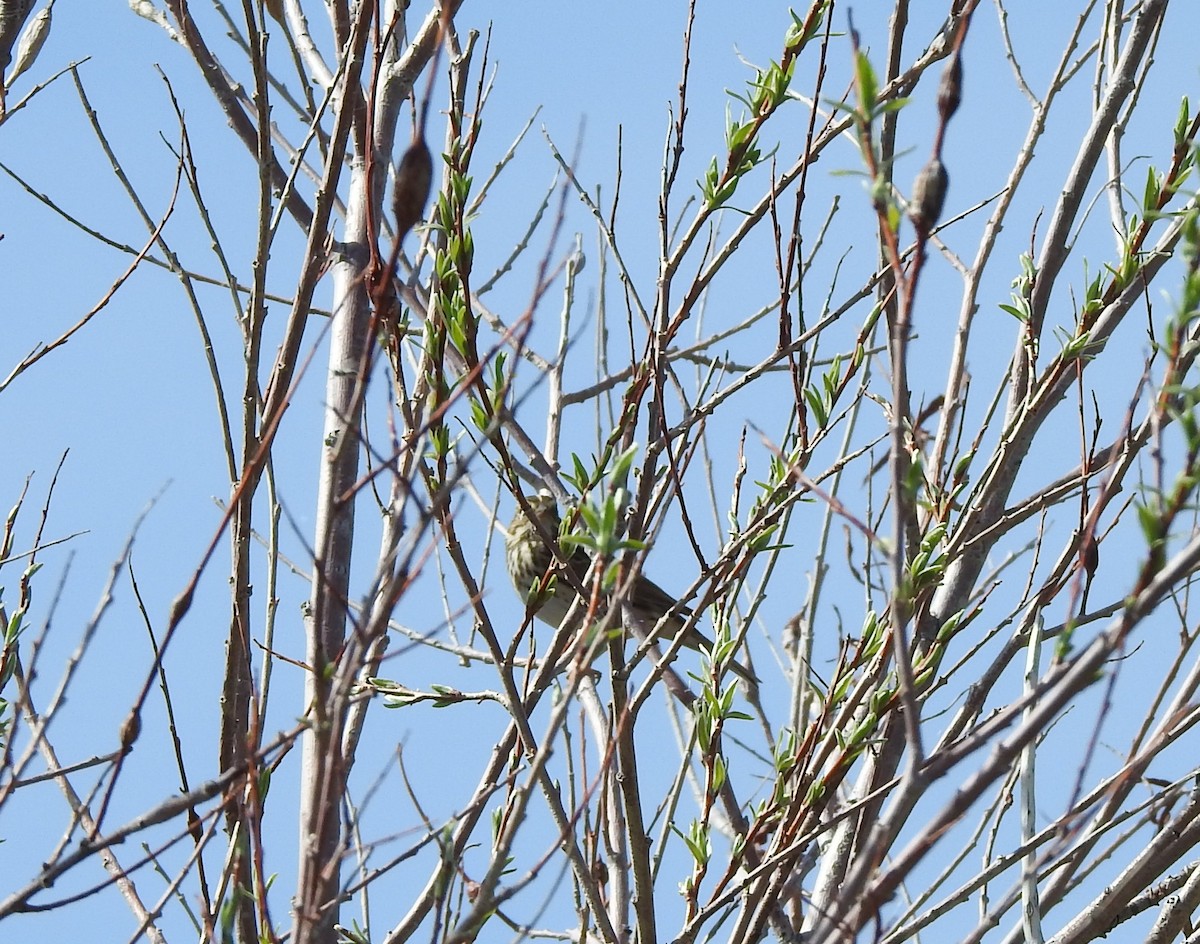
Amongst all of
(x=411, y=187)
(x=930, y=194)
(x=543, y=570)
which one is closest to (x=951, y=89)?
(x=930, y=194)

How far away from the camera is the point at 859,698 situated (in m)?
2.63

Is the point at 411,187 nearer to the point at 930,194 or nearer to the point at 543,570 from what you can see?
the point at 930,194

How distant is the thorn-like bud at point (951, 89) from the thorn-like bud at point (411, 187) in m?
0.57

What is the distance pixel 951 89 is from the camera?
1538 millimetres

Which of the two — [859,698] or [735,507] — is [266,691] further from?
[859,698]

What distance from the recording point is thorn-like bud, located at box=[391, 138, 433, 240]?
4.77 ft

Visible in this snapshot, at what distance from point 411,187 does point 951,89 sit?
605 mm

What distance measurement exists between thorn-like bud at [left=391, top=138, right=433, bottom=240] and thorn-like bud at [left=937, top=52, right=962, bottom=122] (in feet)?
1.86

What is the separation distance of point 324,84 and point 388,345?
1.95 m

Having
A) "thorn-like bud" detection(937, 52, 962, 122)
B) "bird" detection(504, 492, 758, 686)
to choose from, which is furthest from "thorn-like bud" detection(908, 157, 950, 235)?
"bird" detection(504, 492, 758, 686)

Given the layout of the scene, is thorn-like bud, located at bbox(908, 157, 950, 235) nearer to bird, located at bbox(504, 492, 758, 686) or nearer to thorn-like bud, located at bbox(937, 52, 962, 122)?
thorn-like bud, located at bbox(937, 52, 962, 122)

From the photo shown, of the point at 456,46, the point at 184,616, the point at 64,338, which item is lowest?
the point at 184,616

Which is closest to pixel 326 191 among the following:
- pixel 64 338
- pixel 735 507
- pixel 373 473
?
pixel 373 473

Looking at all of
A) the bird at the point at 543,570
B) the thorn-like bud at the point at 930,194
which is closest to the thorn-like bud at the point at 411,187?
the thorn-like bud at the point at 930,194
